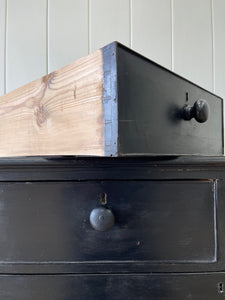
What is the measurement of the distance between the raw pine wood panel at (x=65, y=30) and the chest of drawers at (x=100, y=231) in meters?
0.62

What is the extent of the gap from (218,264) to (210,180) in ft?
0.53

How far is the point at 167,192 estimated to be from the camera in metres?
0.45

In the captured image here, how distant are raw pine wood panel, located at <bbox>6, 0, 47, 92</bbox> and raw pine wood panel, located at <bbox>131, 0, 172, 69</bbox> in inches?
14.2

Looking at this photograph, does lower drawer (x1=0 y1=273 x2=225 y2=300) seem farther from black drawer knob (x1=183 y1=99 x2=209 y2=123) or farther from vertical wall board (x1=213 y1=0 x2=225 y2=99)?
vertical wall board (x1=213 y1=0 x2=225 y2=99)

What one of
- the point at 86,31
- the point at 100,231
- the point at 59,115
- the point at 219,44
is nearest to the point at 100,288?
the point at 100,231

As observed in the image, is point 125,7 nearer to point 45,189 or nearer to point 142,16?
point 142,16

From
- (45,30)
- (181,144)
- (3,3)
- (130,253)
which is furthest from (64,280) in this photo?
(3,3)

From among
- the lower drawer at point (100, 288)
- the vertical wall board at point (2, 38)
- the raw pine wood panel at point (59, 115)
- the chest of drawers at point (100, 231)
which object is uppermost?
the vertical wall board at point (2, 38)

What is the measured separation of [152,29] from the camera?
3.09 feet

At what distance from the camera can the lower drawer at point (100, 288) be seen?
44cm

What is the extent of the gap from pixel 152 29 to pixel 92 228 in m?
0.83

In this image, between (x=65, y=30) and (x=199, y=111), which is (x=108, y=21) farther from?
(x=199, y=111)

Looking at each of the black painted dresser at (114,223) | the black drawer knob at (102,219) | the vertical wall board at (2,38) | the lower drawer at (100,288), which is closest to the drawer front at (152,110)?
the black painted dresser at (114,223)

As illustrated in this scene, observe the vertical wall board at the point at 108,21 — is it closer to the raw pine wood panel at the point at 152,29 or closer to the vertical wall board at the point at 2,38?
the raw pine wood panel at the point at 152,29
